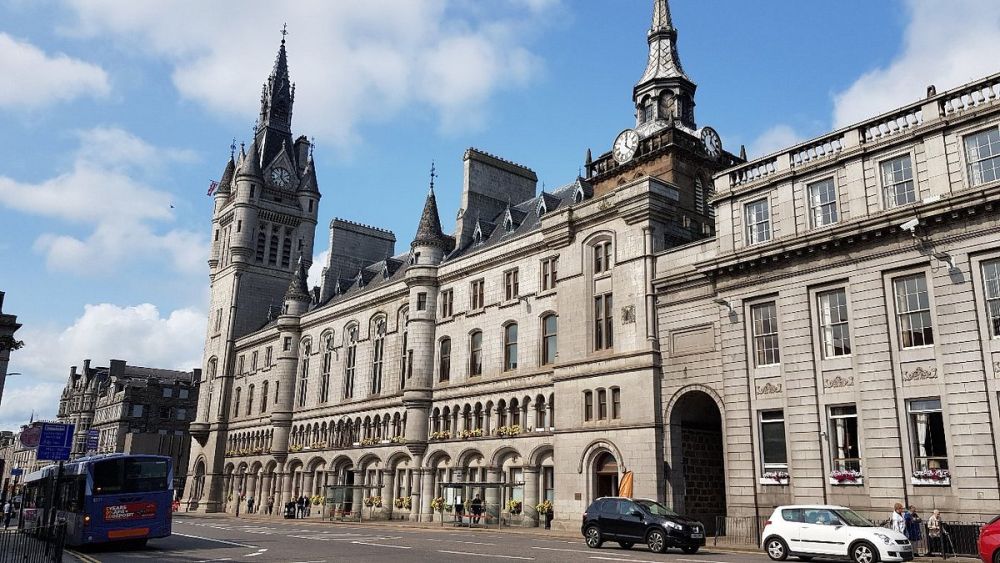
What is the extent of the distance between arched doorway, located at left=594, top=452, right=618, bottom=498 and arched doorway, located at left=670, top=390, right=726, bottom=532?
3160 millimetres

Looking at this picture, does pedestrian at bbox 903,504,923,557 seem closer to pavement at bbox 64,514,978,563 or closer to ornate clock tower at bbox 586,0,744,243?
pavement at bbox 64,514,978,563

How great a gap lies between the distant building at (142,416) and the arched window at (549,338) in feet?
253

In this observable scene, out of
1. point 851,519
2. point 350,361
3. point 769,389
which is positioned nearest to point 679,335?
point 769,389

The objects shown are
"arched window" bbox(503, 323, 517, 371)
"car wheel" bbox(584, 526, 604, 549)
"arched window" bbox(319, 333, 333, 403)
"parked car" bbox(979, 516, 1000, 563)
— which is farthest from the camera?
"arched window" bbox(319, 333, 333, 403)

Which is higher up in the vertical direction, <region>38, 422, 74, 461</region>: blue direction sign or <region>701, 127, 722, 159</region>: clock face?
<region>701, 127, 722, 159</region>: clock face

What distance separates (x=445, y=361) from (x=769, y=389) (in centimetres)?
2398

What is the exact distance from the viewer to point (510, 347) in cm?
4381

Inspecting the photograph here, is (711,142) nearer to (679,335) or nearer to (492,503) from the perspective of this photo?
(679,335)

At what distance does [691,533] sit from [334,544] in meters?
11.7

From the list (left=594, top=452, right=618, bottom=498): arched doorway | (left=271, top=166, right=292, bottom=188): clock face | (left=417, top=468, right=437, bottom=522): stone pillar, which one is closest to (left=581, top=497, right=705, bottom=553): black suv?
(left=594, top=452, right=618, bottom=498): arched doorway

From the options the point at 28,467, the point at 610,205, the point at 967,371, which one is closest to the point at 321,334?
the point at 610,205

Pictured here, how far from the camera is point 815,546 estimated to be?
20.1 metres

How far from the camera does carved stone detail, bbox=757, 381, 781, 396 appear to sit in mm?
28388

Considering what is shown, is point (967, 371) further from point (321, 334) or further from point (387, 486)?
point (321, 334)
